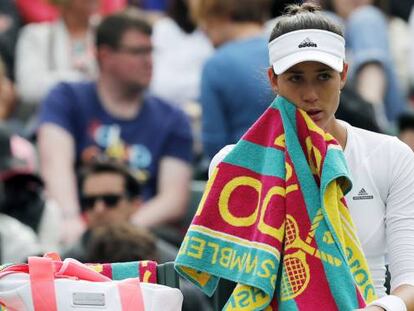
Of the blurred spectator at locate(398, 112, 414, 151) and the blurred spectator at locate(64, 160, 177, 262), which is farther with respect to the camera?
the blurred spectator at locate(398, 112, 414, 151)

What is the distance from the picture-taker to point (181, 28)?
9.47 m

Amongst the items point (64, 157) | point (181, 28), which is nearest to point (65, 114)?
point (64, 157)

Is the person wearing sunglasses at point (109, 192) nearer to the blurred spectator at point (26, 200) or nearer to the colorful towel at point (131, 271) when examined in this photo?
the blurred spectator at point (26, 200)

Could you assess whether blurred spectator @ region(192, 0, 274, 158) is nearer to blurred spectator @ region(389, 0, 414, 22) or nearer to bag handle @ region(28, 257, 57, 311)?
bag handle @ region(28, 257, 57, 311)

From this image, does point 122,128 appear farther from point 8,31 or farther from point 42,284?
point 42,284

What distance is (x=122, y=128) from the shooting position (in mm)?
7770

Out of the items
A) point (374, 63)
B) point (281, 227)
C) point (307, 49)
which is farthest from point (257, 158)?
point (374, 63)

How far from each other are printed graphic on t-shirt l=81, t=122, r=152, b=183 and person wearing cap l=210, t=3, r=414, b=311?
3959mm

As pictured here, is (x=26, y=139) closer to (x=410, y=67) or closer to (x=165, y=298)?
(x=410, y=67)

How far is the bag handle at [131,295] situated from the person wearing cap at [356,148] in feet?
1.29

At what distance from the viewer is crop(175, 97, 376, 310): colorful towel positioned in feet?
11.3

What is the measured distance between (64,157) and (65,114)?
27 centimetres

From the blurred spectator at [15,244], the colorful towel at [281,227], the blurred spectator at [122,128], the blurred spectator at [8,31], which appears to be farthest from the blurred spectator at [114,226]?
the blurred spectator at [8,31]

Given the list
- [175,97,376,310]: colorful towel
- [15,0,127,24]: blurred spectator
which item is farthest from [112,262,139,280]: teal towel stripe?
[15,0,127,24]: blurred spectator
